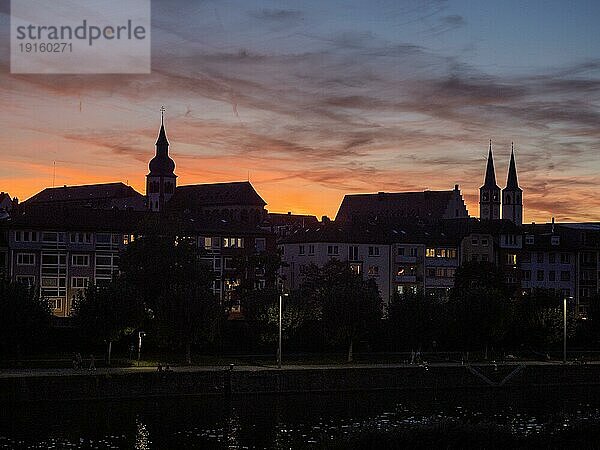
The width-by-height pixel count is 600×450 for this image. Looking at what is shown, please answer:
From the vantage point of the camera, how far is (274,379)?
93062 mm

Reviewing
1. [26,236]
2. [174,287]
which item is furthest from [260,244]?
[174,287]

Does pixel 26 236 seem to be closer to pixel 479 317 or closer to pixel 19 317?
pixel 19 317

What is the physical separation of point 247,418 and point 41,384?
15.1 metres

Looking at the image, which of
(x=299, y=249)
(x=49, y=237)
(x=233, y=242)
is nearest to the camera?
(x=49, y=237)

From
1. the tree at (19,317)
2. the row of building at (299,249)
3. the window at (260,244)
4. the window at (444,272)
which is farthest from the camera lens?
the window at (444,272)

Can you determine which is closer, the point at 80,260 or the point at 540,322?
the point at 540,322

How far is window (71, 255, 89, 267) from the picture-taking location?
13750 centimetres

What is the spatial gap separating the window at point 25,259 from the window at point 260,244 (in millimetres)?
32206

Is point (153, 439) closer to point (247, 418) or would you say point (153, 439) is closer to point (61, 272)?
point (247, 418)

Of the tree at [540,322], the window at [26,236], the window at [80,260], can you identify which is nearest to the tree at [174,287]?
the window at [80,260]

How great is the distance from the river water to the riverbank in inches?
48.2

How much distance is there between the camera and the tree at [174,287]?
3994 inches

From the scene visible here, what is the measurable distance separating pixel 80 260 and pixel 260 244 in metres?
27.0

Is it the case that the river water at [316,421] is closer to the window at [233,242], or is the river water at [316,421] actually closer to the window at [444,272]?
the window at [233,242]
